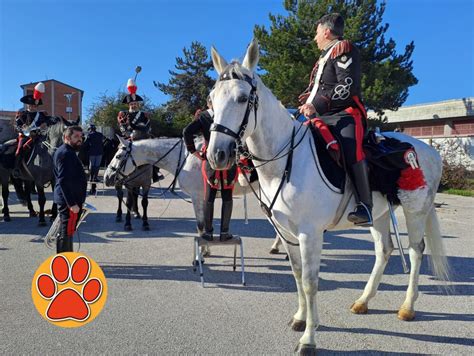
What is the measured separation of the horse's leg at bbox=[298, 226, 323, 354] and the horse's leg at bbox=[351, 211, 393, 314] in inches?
40.2

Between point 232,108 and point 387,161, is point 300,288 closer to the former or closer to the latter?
point 387,161

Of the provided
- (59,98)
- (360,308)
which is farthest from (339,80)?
(59,98)

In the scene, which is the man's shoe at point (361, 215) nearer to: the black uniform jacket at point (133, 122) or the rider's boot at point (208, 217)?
the rider's boot at point (208, 217)

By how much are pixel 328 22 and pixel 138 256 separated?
471 cm

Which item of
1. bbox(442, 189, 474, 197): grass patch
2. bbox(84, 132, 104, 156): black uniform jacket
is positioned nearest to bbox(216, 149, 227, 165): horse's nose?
bbox(84, 132, 104, 156): black uniform jacket

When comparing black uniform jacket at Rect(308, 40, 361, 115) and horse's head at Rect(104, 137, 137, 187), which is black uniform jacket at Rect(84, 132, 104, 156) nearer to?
horse's head at Rect(104, 137, 137, 187)

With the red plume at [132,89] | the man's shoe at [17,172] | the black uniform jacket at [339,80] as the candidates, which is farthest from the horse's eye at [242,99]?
the man's shoe at [17,172]

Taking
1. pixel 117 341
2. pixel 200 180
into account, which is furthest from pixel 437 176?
pixel 117 341

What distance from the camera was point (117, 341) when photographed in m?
3.27

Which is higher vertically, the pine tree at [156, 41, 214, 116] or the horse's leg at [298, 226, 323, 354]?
the pine tree at [156, 41, 214, 116]

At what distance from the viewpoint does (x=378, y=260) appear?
4188 millimetres

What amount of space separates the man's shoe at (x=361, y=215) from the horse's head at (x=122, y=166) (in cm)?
474

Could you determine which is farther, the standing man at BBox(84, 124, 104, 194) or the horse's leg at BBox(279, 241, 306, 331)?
the standing man at BBox(84, 124, 104, 194)

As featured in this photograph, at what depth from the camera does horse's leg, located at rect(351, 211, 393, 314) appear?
12.9 ft
